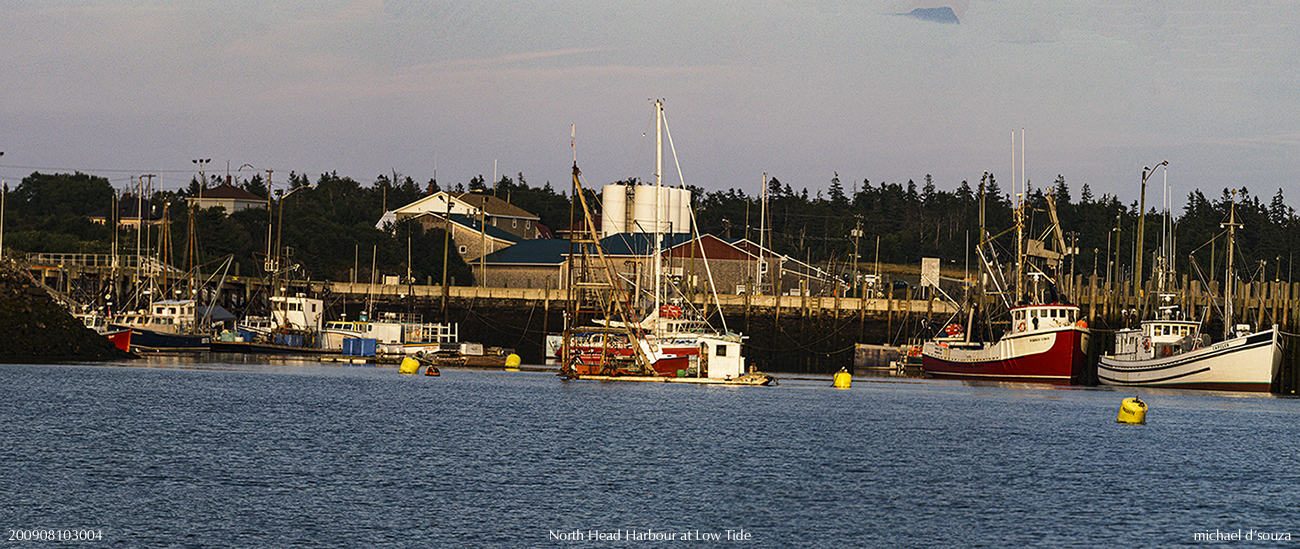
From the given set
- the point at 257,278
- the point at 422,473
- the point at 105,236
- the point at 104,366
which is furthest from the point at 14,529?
the point at 105,236

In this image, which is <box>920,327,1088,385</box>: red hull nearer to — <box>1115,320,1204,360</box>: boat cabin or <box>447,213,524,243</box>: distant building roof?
<box>1115,320,1204,360</box>: boat cabin

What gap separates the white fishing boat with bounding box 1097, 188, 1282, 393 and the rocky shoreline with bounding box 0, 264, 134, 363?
73.6m

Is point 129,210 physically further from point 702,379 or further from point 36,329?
point 702,379

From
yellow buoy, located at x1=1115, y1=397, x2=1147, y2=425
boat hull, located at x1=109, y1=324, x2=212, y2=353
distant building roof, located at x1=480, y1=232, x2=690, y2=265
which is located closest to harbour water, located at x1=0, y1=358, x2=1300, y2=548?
yellow buoy, located at x1=1115, y1=397, x2=1147, y2=425

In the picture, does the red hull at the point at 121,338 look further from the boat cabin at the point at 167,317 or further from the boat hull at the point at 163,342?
the boat cabin at the point at 167,317

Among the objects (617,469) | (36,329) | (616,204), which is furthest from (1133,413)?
(616,204)

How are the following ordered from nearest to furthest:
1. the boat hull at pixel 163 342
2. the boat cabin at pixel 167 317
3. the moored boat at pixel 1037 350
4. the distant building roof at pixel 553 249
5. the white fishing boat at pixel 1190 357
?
the white fishing boat at pixel 1190 357 < the moored boat at pixel 1037 350 < the boat hull at pixel 163 342 < the boat cabin at pixel 167 317 < the distant building roof at pixel 553 249

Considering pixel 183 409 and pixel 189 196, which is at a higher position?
pixel 189 196

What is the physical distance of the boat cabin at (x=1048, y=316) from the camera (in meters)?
92.0

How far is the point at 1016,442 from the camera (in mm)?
54906

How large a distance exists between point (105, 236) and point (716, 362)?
95.9 meters

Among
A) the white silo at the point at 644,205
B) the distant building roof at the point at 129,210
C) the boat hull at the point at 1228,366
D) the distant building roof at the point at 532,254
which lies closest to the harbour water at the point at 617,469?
the boat hull at the point at 1228,366

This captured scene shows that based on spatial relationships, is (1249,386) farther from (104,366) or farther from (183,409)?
(104,366)

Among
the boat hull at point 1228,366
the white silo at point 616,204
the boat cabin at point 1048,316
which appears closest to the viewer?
the boat hull at point 1228,366
